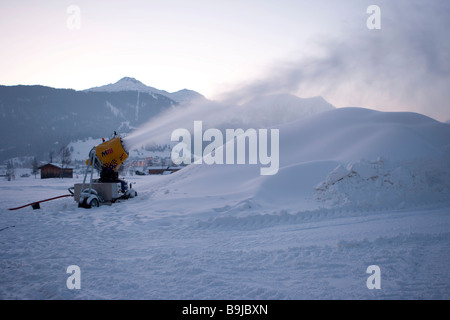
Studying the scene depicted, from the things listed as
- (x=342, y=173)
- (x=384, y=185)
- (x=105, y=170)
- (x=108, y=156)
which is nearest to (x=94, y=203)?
(x=105, y=170)

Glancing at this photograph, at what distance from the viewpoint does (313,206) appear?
31.7 ft

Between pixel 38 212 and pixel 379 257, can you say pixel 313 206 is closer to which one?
pixel 379 257

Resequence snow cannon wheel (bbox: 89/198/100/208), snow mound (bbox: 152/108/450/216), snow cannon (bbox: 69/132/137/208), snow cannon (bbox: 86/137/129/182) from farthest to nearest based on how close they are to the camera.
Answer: snow cannon (bbox: 86/137/129/182), snow cannon (bbox: 69/132/137/208), snow cannon wheel (bbox: 89/198/100/208), snow mound (bbox: 152/108/450/216)

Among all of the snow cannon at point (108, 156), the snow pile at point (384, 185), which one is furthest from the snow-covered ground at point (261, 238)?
the snow cannon at point (108, 156)

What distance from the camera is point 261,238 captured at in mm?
6562

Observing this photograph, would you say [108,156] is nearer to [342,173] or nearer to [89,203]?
[89,203]

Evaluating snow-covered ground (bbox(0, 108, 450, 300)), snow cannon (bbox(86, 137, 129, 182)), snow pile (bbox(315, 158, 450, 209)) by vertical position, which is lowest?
snow-covered ground (bbox(0, 108, 450, 300))

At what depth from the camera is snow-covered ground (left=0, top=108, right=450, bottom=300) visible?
154 inches

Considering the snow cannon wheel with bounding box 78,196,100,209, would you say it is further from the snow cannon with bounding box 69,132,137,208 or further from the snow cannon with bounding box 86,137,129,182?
the snow cannon with bounding box 86,137,129,182

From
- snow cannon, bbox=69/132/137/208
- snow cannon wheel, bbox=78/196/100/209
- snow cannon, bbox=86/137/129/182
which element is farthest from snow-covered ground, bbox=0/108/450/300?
snow cannon, bbox=86/137/129/182

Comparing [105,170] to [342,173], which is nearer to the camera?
[342,173]

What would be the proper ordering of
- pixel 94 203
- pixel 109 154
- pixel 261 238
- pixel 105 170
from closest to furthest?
1. pixel 261 238
2. pixel 94 203
3. pixel 109 154
4. pixel 105 170

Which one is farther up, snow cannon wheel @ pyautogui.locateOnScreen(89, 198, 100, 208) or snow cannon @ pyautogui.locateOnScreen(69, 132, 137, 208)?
snow cannon @ pyautogui.locateOnScreen(69, 132, 137, 208)

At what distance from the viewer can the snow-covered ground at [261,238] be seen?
154 inches
